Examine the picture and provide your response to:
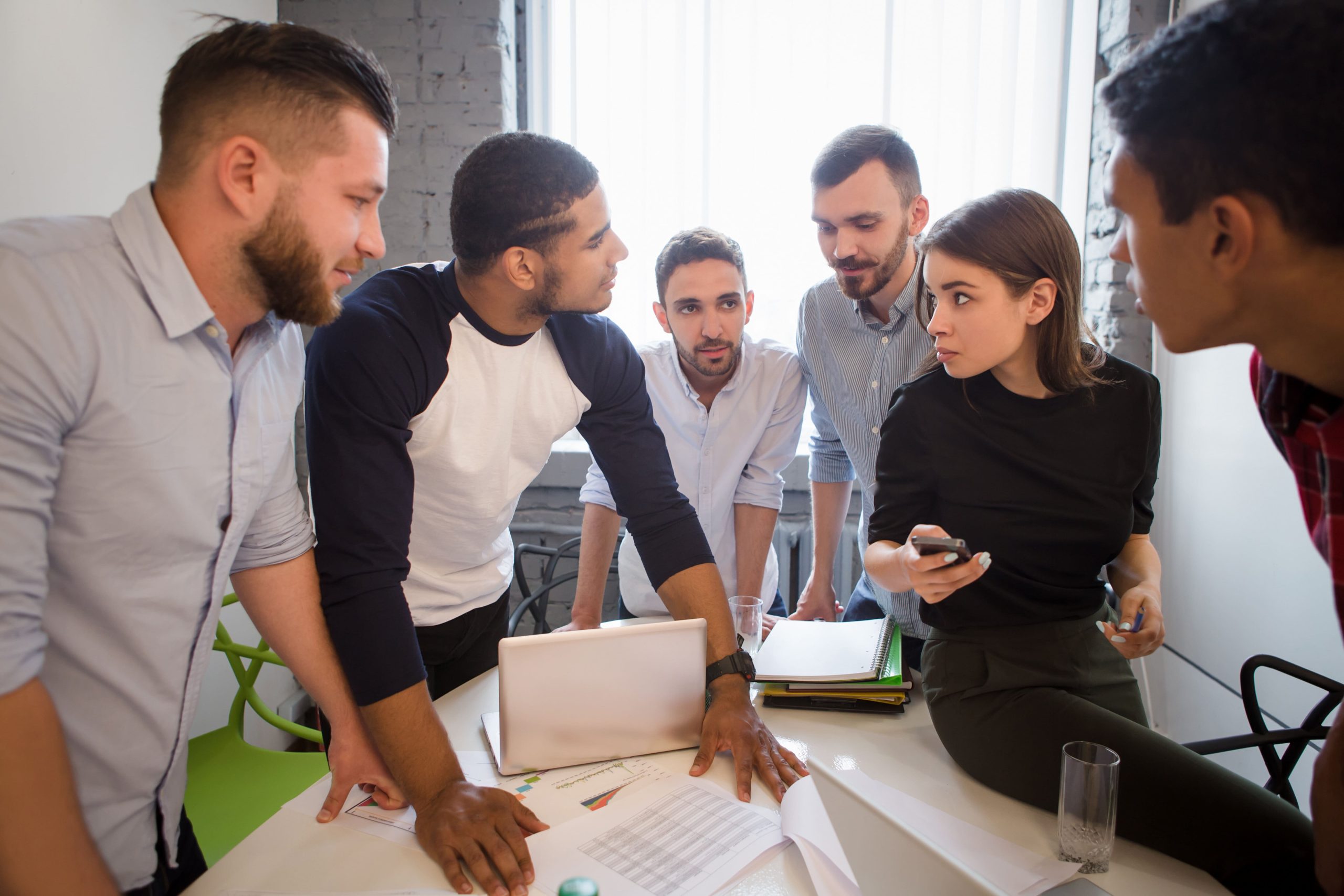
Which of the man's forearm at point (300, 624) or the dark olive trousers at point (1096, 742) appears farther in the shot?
the man's forearm at point (300, 624)

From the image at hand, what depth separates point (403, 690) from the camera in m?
1.04

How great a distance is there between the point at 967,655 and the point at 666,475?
1.95 feet

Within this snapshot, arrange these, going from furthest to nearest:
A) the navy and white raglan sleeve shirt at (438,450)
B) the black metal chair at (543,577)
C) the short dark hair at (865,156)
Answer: the black metal chair at (543,577) → the short dark hair at (865,156) → the navy and white raglan sleeve shirt at (438,450)

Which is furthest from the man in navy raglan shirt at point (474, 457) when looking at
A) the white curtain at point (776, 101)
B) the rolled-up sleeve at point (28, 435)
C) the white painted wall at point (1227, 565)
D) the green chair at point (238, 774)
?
the white curtain at point (776, 101)

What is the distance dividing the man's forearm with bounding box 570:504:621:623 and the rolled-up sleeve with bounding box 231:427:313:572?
2.77ft

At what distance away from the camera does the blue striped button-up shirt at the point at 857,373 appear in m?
1.79

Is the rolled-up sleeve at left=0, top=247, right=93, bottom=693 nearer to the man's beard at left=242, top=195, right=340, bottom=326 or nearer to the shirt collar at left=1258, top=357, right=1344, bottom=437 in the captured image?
the man's beard at left=242, top=195, right=340, bottom=326

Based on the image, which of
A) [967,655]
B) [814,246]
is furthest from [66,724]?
[814,246]

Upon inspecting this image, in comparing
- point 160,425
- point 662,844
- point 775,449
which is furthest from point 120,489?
point 775,449

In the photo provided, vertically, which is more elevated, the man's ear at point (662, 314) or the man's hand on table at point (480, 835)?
the man's ear at point (662, 314)

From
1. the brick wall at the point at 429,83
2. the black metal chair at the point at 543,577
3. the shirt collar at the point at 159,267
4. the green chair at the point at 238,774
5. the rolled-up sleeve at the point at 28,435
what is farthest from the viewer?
the brick wall at the point at 429,83

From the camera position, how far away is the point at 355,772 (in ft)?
3.38

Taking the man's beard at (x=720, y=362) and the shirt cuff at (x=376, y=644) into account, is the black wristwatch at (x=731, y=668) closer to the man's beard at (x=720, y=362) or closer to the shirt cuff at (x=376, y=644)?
the shirt cuff at (x=376, y=644)

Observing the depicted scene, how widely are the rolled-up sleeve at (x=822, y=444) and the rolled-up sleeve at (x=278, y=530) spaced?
1.30 metres
